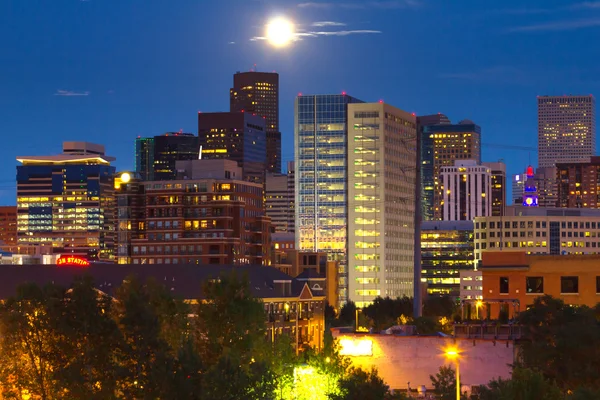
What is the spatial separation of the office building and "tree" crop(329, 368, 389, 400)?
155 feet

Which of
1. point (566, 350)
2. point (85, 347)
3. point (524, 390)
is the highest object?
point (566, 350)

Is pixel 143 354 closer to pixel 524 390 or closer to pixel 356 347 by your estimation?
pixel 356 347

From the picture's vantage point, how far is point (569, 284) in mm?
147000

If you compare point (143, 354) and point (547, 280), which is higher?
point (547, 280)

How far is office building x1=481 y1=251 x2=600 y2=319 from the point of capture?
146375 millimetres

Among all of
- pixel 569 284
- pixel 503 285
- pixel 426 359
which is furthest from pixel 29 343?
pixel 569 284

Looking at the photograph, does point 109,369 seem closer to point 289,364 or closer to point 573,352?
point 289,364

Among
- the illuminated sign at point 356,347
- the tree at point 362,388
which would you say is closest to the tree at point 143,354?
the tree at point 362,388

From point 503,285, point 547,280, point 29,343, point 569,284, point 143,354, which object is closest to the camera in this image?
point 143,354

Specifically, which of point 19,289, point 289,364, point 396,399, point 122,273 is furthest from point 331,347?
point 122,273

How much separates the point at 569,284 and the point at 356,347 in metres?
39.3

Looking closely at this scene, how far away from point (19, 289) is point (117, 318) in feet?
35.2

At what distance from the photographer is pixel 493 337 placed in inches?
4439

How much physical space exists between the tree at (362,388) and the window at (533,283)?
158ft
